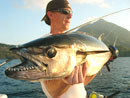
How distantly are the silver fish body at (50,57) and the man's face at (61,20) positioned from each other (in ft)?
2.67

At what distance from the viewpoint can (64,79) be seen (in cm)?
233

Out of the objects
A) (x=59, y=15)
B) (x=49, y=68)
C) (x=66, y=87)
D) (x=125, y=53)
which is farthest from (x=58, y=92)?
(x=125, y=53)

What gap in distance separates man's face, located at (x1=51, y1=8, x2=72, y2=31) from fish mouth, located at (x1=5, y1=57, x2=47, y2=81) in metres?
1.50

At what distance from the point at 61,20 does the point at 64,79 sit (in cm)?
135

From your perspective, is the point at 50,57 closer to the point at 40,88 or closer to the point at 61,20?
the point at 61,20

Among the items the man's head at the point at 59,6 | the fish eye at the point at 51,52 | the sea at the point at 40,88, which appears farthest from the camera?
the sea at the point at 40,88

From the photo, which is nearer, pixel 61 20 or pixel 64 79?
pixel 64 79

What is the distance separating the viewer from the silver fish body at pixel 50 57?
1.85 meters

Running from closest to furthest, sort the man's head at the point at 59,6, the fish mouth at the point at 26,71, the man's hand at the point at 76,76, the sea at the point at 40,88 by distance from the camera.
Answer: the fish mouth at the point at 26,71 → the man's hand at the point at 76,76 → the man's head at the point at 59,6 → the sea at the point at 40,88

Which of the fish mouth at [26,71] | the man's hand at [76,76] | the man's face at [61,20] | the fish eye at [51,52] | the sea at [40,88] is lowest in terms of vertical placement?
the sea at [40,88]

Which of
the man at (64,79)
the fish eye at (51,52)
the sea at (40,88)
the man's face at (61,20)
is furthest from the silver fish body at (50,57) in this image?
the sea at (40,88)

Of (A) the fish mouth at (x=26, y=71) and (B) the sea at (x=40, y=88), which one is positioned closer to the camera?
(A) the fish mouth at (x=26, y=71)

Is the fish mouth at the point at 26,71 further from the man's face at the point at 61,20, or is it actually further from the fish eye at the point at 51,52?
the man's face at the point at 61,20

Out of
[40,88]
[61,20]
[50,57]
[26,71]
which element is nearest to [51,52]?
[50,57]
